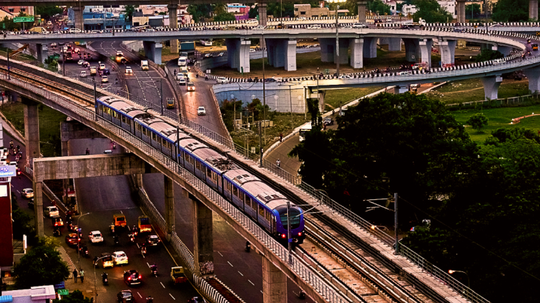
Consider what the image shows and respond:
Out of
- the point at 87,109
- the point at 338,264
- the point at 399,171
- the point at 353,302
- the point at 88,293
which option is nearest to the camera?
the point at 353,302

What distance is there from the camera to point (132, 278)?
290ft

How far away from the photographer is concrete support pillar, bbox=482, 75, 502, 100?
157 meters

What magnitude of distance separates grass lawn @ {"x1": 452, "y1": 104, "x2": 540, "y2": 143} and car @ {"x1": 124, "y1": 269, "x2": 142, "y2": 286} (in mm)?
53559

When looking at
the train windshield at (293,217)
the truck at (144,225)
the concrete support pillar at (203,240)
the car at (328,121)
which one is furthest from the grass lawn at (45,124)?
the train windshield at (293,217)

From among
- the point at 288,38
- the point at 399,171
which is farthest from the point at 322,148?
the point at 288,38

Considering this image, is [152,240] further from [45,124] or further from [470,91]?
[470,91]

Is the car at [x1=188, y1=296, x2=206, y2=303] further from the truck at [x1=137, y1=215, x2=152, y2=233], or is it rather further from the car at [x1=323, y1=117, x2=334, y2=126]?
the car at [x1=323, y1=117, x2=334, y2=126]

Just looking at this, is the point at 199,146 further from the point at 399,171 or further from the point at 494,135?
the point at 494,135

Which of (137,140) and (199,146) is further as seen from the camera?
(137,140)

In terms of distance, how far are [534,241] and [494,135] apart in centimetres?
3894

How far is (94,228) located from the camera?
107938 mm

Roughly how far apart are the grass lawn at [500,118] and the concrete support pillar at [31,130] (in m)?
58.8

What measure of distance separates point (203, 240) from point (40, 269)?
46.8 feet

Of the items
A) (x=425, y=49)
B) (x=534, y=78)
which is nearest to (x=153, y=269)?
(x=534, y=78)
